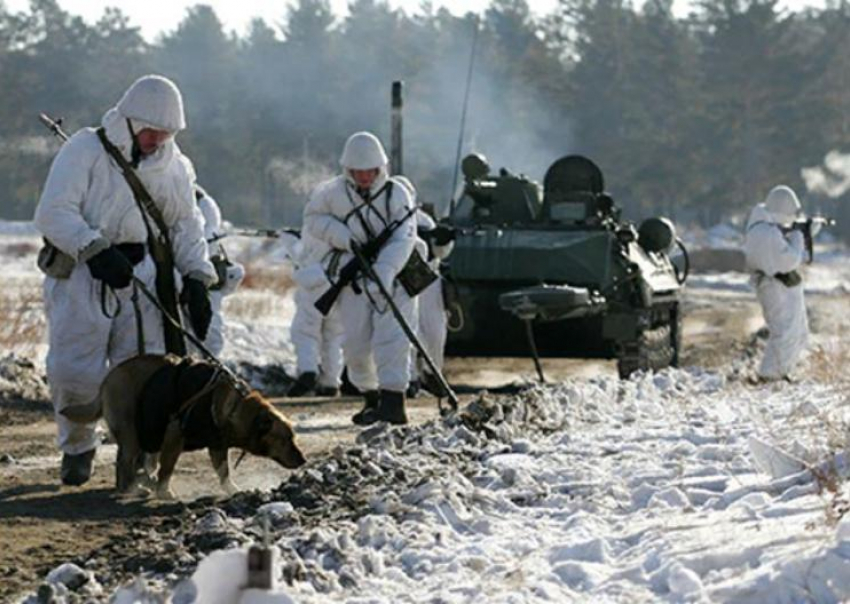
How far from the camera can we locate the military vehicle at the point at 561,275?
725 inches

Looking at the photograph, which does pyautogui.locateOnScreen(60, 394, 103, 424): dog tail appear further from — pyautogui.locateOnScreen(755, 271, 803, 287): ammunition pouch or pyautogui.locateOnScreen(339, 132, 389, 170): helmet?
pyautogui.locateOnScreen(755, 271, 803, 287): ammunition pouch

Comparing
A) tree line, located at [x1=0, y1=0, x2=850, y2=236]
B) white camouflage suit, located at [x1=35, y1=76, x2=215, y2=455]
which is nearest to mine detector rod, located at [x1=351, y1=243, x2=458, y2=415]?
white camouflage suit, located at [x1=35, y1=76, x2=215, y2=455]

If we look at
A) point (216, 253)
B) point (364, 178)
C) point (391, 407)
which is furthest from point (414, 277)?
point (216, 253)

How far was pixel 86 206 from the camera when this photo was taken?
9.91m

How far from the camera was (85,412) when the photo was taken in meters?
9.91

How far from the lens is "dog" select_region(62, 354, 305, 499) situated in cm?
920

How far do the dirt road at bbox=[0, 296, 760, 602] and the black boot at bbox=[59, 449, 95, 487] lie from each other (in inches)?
2.2

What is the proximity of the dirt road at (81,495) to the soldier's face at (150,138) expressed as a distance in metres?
1.59

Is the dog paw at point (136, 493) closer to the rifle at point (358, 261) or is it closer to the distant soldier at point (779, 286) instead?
the rifle at point (358, 261)

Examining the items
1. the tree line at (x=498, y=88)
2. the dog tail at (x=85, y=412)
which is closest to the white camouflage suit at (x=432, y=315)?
the dog tail at (x=85, y=412)

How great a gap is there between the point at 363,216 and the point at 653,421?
10.2 feet

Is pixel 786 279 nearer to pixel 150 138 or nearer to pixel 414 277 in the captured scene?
pixel 414 277

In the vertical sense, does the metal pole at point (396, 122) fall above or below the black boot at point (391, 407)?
above

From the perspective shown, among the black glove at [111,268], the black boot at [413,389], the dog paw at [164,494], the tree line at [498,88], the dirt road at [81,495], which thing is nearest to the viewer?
the dirt road at [81,495]
